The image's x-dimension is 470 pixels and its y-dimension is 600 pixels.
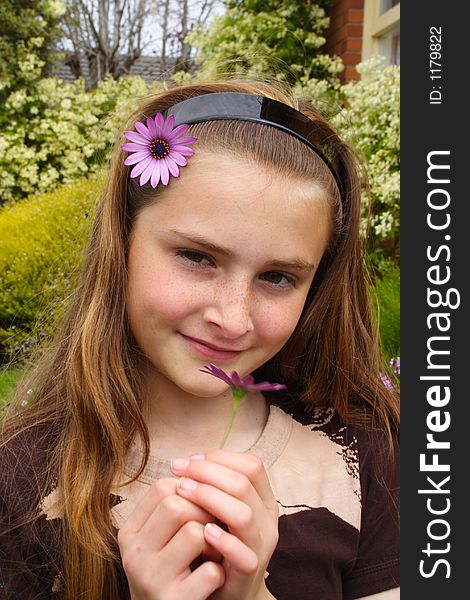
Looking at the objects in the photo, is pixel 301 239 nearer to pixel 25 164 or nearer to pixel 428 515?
pixel 428 515

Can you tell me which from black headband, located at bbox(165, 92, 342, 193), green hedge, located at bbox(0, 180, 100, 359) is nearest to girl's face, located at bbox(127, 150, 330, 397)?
black headband, located at bbox(165, 92, 342, 193)

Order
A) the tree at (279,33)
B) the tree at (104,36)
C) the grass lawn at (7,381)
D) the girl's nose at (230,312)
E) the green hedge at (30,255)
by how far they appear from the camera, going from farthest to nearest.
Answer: the tree at (104,36) → the tree at (279,33) → the green hedge at (30,255) → the grass lawn at (7,381) → the girl's nose at (230,312)

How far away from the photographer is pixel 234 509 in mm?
1033

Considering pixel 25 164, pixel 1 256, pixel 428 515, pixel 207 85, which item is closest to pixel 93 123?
pixel 25 164

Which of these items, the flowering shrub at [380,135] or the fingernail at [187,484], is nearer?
the fingernail at [187,484]

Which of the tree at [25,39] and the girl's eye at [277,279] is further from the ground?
the tree at [25,39]

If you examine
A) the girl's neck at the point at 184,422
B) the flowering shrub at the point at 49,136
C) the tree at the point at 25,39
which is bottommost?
the girl's neck at the point at 184,422

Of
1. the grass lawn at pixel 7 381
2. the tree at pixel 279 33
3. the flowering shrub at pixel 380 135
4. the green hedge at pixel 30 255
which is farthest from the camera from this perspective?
the tree at pixel 279 33

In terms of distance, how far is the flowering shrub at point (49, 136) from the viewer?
305 inches

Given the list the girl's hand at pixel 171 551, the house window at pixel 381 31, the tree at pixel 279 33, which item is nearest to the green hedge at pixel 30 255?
the tree at pixel 279 33

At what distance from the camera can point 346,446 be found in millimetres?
1701

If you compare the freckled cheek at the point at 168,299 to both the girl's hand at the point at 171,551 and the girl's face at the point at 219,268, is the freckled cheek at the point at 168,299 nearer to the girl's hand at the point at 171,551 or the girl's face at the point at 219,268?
the girl's face at the point at 219,268

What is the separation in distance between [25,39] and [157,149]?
8749 mm

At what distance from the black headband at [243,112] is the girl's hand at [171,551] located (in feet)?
2.63
